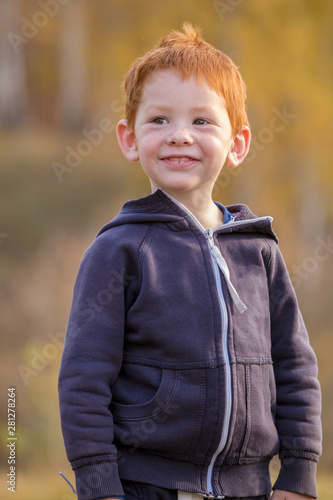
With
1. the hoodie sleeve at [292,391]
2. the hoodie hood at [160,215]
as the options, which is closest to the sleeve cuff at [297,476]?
the hoodie sleeve at [292,391]

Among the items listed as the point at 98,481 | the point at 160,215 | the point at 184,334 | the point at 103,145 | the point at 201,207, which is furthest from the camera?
the point at 103,145

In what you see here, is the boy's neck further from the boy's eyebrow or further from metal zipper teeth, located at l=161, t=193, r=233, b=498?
the boy's eyebrow

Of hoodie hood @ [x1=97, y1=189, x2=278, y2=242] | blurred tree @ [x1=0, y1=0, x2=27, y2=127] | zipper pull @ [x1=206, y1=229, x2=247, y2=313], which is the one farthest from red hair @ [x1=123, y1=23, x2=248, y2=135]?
blurred tree @ [x1=0, y1=0, x2=27, y2=127]

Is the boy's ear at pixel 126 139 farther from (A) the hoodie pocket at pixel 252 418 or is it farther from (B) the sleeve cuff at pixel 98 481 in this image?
(B) the sleeve cuff at pixel 98 481

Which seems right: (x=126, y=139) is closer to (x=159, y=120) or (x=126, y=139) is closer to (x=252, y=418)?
(x=159, y=120)

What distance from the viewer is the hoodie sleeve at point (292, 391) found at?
2.02 metres

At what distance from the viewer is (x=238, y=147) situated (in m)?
2.20

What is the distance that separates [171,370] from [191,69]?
0.82 metres

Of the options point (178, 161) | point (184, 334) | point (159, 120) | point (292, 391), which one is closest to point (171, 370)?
point (184, 334)

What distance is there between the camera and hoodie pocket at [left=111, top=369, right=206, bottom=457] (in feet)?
5.95

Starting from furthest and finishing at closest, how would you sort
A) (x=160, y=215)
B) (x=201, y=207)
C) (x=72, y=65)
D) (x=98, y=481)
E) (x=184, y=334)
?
(x=72, y=65) → (x=201, y=207) → (x=160, y=215) → (x=184, y=334) → (x=98, y=481)

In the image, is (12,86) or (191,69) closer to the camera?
(191,69)

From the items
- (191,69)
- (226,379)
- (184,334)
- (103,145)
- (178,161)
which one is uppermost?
(103,145)

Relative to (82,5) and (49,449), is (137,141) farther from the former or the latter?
(82,5)
